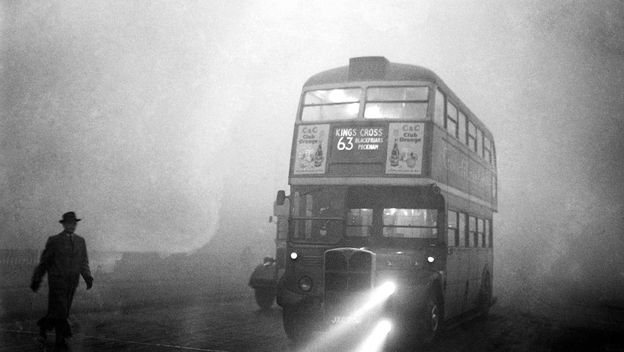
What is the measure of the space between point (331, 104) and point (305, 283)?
324 centimetres

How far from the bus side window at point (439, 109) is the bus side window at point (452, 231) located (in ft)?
5.41

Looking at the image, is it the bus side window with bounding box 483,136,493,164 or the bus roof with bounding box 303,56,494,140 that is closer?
the bus roof with bounding box 303,56,494,140

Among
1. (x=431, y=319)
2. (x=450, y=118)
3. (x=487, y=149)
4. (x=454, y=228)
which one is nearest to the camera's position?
(x=431, y=319)

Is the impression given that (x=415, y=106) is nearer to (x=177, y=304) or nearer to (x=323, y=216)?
(x=323, y=216)

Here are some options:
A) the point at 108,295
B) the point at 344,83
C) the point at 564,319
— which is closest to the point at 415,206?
the point at 344,83

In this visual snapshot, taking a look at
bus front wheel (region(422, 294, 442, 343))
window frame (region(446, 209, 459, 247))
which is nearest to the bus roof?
window frame (region(446, 209, 459, 247))

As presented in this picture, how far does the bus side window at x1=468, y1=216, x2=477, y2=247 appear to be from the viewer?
12.9 metres

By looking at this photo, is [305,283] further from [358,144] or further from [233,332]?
[358,144]

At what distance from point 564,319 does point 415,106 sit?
8.29 metres

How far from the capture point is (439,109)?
35.0ft

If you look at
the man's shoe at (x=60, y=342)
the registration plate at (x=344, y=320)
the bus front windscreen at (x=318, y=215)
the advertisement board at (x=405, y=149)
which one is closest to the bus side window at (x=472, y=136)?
the advertisement board at (x=405, y=149)

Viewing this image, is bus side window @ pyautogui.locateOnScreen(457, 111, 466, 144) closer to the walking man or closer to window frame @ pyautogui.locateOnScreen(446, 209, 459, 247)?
window frame @ pyautogui.locateOnScreen(446, 209, 459, 247)

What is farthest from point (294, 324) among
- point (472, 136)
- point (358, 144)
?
point (472, 136)

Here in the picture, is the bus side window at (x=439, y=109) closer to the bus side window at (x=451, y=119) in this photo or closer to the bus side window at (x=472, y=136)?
the bus side window at (x=451, y=119)
